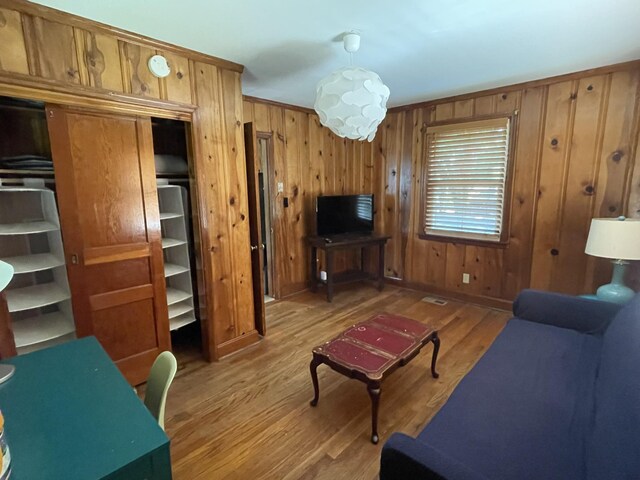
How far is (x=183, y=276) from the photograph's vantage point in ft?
9.17

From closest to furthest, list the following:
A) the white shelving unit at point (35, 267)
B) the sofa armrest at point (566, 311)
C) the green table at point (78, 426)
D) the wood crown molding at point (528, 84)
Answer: the green table at point (78, 426)
the white shelving unit at point (35, 267)
the sofa armrest at point (566, 311)
the wood crown molding at point (528, 84)

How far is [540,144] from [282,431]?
3495mm

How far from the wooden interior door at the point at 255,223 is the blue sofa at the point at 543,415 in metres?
1.90

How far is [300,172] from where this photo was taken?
410cm

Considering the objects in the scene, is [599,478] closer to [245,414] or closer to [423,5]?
[245,414]

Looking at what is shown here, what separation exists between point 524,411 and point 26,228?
9.49ft

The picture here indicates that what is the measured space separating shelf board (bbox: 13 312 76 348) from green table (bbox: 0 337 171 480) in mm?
752

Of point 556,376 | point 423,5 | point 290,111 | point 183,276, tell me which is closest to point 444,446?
point 556,376

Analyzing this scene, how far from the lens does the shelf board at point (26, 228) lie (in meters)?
1.83

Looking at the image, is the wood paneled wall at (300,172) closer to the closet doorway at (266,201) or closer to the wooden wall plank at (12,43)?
the closet doorway at (266,201)

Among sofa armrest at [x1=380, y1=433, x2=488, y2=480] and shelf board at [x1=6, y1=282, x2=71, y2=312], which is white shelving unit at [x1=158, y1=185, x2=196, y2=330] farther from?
sofa armrest at [x1=380, y1=433, x2=488, y2=480]

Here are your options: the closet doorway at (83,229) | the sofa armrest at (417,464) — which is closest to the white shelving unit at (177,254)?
the closet doorway at (83,229)

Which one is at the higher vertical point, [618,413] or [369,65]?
[369,65]

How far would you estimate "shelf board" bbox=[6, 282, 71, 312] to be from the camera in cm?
190
